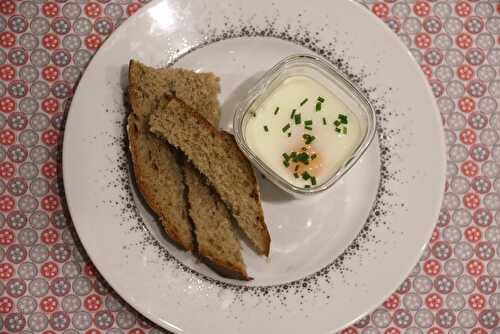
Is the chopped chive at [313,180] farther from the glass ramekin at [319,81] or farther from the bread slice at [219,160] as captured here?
the bread slice at [219,160]

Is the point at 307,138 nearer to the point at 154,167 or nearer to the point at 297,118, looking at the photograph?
the point at 297,118

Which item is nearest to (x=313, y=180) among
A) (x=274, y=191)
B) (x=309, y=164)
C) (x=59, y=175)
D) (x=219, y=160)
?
(x=309, y=164)

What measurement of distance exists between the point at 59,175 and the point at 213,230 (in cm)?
63

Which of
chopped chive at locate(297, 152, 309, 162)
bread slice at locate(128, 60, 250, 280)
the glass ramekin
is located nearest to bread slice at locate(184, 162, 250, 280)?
bread slice at locate(128, 60, 250, 280)

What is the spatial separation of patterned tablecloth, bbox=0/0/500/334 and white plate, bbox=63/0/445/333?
0.14 meters

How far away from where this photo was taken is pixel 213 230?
2279mm

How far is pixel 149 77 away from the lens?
7.36 feet

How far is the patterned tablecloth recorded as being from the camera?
2.32m


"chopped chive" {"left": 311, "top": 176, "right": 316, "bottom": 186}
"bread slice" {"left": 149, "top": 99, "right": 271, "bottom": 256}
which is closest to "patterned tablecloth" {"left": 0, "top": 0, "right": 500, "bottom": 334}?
"bread slice" {"left": 149, "top": 99, "right": 271, "bottom": 256}

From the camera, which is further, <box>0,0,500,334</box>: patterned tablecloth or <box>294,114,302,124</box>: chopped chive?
<box>0,0,500,334</box>: patterned tablecloth

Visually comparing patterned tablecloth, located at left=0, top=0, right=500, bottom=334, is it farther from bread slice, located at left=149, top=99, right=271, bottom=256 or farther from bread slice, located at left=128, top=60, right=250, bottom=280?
bread slice, located at left=149, top=99, right=271, bottom=256

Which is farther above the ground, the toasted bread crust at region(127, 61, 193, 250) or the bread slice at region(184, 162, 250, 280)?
the toasted bread crust at region(127, 61, 193, 250)

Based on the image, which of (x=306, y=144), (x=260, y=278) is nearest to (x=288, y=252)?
(x=260, y=278)

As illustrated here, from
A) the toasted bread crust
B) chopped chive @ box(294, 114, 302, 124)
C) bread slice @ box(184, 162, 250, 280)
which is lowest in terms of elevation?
bread slice @ box(184, 162, 250, 280)
